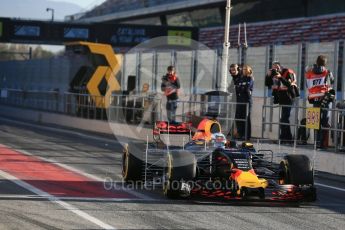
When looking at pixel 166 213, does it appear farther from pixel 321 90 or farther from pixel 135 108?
pixel 135 108

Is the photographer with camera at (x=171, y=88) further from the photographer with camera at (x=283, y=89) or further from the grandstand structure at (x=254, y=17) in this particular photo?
the grandstand structure at (x=254, y=17)

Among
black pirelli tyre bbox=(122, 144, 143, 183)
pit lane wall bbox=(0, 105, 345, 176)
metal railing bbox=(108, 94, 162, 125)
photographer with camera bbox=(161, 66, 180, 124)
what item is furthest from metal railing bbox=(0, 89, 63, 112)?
black pirelli tyre bbox=(122, 144, 143, 183)

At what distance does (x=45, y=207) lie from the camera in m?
9.37

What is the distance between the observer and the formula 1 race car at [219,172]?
32.8 ft

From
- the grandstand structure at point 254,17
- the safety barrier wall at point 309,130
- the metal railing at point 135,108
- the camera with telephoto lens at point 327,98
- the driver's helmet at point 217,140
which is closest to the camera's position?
the driver's helmet at point 217,140

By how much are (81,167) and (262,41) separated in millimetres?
24449

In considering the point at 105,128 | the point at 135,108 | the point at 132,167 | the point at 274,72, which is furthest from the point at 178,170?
the point at 105,128

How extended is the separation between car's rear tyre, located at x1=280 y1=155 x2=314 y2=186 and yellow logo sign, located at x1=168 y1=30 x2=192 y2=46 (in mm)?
29989

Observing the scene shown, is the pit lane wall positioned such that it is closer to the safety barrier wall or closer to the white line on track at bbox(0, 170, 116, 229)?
the safety barrier wall

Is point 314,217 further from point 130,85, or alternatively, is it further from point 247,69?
point 130,85

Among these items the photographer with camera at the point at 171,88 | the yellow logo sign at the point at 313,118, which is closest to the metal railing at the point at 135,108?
the photographer with camera at the point at 171,88

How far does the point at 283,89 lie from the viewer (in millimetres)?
16984

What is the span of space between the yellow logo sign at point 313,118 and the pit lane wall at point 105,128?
49cm

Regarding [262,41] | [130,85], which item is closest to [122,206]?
[130,85]
